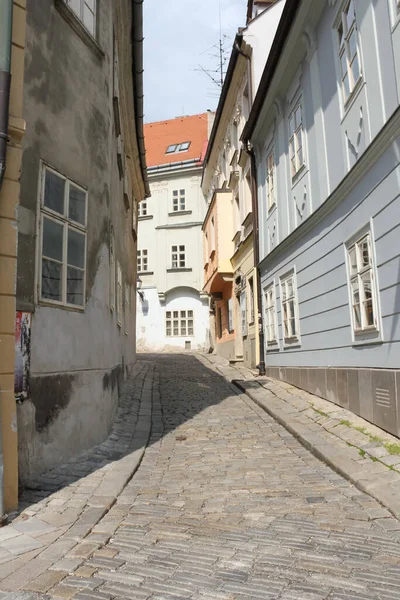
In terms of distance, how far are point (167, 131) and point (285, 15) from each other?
28766mm

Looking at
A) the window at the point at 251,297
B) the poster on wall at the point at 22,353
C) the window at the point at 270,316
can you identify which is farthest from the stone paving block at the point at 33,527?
the window at the point at 251,297

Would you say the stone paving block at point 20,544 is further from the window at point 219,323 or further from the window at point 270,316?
the window at point 219,323

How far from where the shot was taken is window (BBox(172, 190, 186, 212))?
3206 centimetres

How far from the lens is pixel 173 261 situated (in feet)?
104

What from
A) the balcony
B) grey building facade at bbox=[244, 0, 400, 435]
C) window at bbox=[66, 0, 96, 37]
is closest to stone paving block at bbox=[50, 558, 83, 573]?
grey building facade at bbox=[244, 0, 400, 435]

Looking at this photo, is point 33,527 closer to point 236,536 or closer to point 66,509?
point 66,509

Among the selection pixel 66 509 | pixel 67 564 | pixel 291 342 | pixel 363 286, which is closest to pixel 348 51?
pixel 363 286

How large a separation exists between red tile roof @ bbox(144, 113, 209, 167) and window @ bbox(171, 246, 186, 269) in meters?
5.61

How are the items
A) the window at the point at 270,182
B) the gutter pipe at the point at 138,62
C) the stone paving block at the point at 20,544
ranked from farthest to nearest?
the window at the point at 270,182
the gutter pipe at the point at 138,62
the stone paving block at the point at 20,544

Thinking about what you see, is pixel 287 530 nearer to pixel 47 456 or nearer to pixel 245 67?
pixel 47 456

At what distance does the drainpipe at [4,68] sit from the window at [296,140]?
22.9 ft

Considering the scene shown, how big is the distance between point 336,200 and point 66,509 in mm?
6469

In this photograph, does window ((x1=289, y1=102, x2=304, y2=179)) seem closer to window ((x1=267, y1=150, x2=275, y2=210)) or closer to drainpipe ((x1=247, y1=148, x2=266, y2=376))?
window ((x1=267, y1=150, x2=275, y2=210))

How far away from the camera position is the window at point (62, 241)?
6.02 metres
